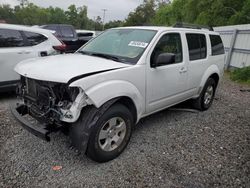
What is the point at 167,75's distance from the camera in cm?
416

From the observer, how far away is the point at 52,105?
3100 mm

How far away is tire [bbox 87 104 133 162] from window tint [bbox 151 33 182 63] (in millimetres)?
1058

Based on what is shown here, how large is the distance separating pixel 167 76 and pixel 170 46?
0.61 m

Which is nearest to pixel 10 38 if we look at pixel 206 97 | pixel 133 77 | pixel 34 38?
pixel 34 38

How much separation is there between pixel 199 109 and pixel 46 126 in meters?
3.73

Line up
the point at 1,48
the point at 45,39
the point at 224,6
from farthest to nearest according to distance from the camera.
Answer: the point at 224,6, the point at 45,39, the point at 1,48

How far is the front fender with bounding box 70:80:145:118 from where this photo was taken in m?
2.98

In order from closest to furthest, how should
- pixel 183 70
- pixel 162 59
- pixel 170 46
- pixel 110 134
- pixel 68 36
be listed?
pixel 110 134
pixel 162 59
pixel 170 46
pixel 183 70
pixel 68 36

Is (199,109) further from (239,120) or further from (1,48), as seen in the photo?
(1,48)

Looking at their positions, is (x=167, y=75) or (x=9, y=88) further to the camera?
(x=9, y=88)

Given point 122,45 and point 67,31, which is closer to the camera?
point 122,45

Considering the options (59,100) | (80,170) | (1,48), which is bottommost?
(80,170)

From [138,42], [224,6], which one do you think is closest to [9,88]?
→ [138,42]

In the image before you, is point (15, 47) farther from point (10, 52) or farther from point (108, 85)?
point (108, 85)
